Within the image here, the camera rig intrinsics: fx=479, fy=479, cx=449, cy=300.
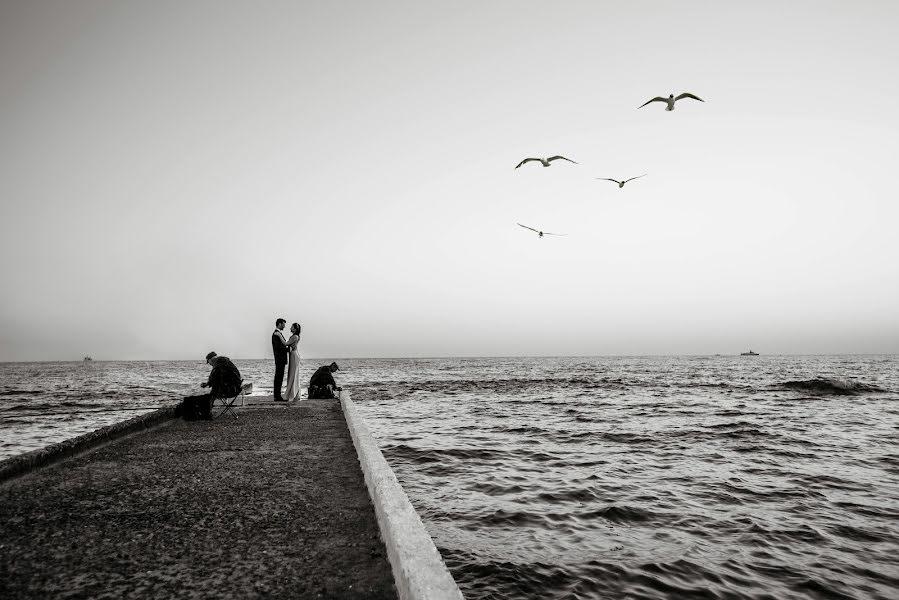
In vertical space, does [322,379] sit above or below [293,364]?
below

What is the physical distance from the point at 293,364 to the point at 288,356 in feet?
1.57

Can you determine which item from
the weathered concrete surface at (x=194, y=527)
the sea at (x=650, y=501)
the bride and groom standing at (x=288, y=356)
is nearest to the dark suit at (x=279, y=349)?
the bride and groom standing at (x=288, y=356)

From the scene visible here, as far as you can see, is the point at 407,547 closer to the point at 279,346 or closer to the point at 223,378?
the point at 223,378

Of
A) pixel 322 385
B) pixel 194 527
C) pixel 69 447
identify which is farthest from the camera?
pixel 322 385

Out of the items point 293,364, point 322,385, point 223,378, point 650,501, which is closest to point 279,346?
point 293,364

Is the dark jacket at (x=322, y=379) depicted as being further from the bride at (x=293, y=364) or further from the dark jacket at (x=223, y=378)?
the dark jacket at (x=223, y=378)

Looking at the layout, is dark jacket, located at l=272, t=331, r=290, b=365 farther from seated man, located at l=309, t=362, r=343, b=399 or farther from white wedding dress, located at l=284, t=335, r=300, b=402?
seated man, located at l=309, t=362, r=343, b=399

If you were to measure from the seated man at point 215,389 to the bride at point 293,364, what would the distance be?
6.78 feet

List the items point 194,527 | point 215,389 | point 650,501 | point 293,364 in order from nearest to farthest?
point 194,527 → point 650,501 → point 215,389 → point 293,364

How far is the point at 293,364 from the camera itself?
12.2 m

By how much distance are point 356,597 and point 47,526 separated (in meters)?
2.84

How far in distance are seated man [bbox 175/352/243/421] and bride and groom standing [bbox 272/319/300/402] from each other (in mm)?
2037

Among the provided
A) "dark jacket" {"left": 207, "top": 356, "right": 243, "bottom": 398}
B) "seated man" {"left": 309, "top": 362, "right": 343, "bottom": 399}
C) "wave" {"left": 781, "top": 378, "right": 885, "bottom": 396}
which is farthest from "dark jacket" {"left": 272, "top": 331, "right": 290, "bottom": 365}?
"wave" {"left": 781, "top": 378, "right": 885, "bottom": 396}

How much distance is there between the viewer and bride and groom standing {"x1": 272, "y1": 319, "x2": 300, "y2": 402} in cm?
1162
